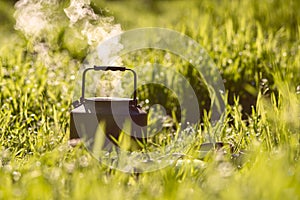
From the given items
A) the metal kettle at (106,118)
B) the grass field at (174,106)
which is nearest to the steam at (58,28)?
the grass field at (174,106)

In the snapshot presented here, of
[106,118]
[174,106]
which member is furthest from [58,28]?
[106,118]

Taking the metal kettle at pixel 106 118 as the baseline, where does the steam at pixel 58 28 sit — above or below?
above

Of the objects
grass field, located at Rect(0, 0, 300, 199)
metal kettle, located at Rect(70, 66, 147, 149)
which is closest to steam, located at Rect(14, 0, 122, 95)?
grass field, located at Rect(0, 0, 300, 199)

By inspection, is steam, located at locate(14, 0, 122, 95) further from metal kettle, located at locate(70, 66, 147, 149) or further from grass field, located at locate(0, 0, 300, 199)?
metal kettle, located at locate(70, 66, 147, 149)

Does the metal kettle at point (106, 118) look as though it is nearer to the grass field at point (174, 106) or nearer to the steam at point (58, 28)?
the grass field at point (174, 106)

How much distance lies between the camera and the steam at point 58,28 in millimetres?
3861

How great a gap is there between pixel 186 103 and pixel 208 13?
1.60 metres

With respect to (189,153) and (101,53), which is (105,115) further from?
(101,53)

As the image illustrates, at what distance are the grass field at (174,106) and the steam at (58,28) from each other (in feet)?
0.05

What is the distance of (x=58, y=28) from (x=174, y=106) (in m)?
1.34

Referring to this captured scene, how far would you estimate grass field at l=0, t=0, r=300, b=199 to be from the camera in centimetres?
227

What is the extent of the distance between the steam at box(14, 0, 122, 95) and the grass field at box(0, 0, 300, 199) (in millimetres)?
15

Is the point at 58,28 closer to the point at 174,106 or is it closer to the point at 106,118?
the point at 174,106

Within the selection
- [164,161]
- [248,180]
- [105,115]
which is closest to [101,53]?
[105,115]
